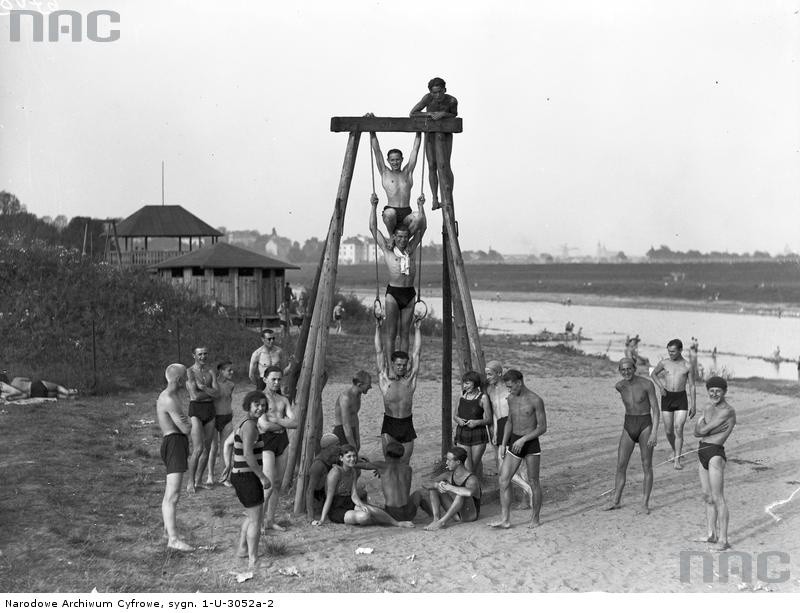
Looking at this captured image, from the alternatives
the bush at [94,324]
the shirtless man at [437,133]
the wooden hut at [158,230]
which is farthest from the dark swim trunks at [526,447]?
the wooden hut at [158,230]

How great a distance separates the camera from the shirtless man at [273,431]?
349 inches

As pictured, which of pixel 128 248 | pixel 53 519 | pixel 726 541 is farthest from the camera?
pixel 128 248

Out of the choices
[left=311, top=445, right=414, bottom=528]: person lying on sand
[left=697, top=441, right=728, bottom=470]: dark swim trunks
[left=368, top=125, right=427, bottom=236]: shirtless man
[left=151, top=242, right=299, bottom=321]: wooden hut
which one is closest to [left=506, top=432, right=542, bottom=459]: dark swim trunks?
[left=311, top=445, right=414, bottom=528]: person lying on sand

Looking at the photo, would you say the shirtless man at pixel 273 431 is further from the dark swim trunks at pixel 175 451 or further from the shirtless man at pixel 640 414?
the shirtless man at pixel 640 414

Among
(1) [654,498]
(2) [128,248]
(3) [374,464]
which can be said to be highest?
(2) [128,248]

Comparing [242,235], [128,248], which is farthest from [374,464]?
[242,235]

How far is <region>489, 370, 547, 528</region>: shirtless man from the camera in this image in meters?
9.30

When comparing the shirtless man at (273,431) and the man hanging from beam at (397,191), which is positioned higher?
the man hanging from beam at (397,191)

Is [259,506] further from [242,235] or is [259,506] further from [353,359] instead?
[242,235]

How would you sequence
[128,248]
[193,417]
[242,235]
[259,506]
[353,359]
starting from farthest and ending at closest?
[242,235], [128,248], [353,359], [193,417], [259,506]

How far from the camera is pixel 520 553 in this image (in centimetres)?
853

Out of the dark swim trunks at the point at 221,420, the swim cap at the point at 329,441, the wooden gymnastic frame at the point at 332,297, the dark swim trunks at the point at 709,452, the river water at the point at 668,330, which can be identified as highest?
the wooden gymnastic frame at the point at 332,297

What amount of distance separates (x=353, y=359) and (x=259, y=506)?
16254mm

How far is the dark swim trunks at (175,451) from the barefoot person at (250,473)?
701 mm
